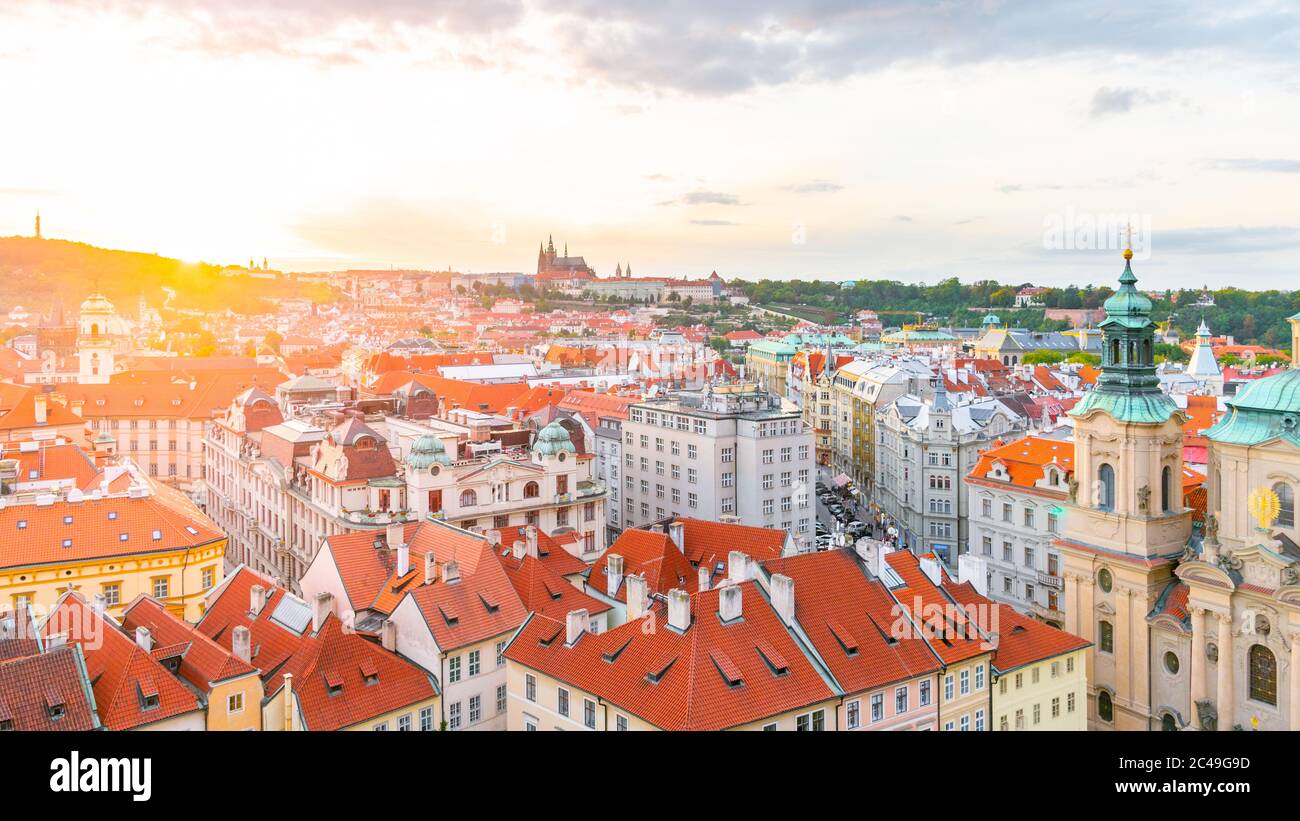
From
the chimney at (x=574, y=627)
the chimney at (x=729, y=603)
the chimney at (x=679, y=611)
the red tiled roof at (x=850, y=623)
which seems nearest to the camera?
the chimney at (x=679, y=611)

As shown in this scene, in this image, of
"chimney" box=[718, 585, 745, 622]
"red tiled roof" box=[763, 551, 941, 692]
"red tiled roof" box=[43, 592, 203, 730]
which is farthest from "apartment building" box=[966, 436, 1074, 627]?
"red tiled roof" box=[43, 592, 203, 730]

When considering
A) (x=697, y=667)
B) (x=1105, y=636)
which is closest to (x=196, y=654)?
(x=697, y=667)

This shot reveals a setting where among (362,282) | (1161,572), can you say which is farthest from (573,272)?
(1161,572)

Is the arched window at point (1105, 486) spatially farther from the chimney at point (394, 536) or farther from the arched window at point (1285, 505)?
the chimney at point (394, 536)

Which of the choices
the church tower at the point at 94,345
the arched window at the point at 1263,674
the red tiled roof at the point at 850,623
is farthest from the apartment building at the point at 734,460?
the church tower at the point at 94,345

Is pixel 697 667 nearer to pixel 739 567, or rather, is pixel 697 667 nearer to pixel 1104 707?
pixel 739 567
